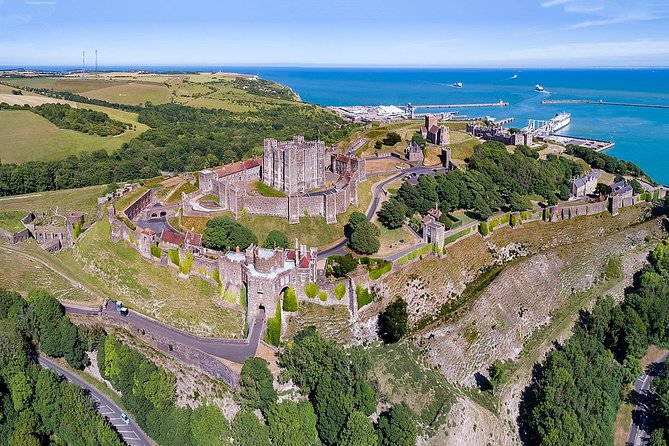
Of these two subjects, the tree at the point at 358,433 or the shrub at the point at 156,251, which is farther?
the shrub at the point at 156,251

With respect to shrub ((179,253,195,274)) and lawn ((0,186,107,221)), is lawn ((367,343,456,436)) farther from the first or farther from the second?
lawn ((0,186,107,221))

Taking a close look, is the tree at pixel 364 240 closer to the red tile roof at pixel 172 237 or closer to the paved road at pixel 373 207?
the paved road at pixel 373 207

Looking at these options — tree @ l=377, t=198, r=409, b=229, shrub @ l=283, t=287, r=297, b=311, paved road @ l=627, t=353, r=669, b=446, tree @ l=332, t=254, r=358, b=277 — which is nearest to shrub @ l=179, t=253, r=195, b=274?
shrub @ l=283, t=287, r=297, b=311

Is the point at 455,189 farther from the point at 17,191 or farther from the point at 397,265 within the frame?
the point at 17,191

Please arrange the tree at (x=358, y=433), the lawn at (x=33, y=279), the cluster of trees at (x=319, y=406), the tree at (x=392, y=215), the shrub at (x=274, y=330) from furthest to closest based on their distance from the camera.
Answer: the tree at (x=392, y=215) < the lawn at (x=33, y=279) < the shrub at (x=274, y=330) < the cluster of trees at (x=319, y=406) < the tree at (x=358, y=433)

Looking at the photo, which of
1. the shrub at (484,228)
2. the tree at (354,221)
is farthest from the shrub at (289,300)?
the shrub at (484,228)

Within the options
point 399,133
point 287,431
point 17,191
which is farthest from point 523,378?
point 17,191
